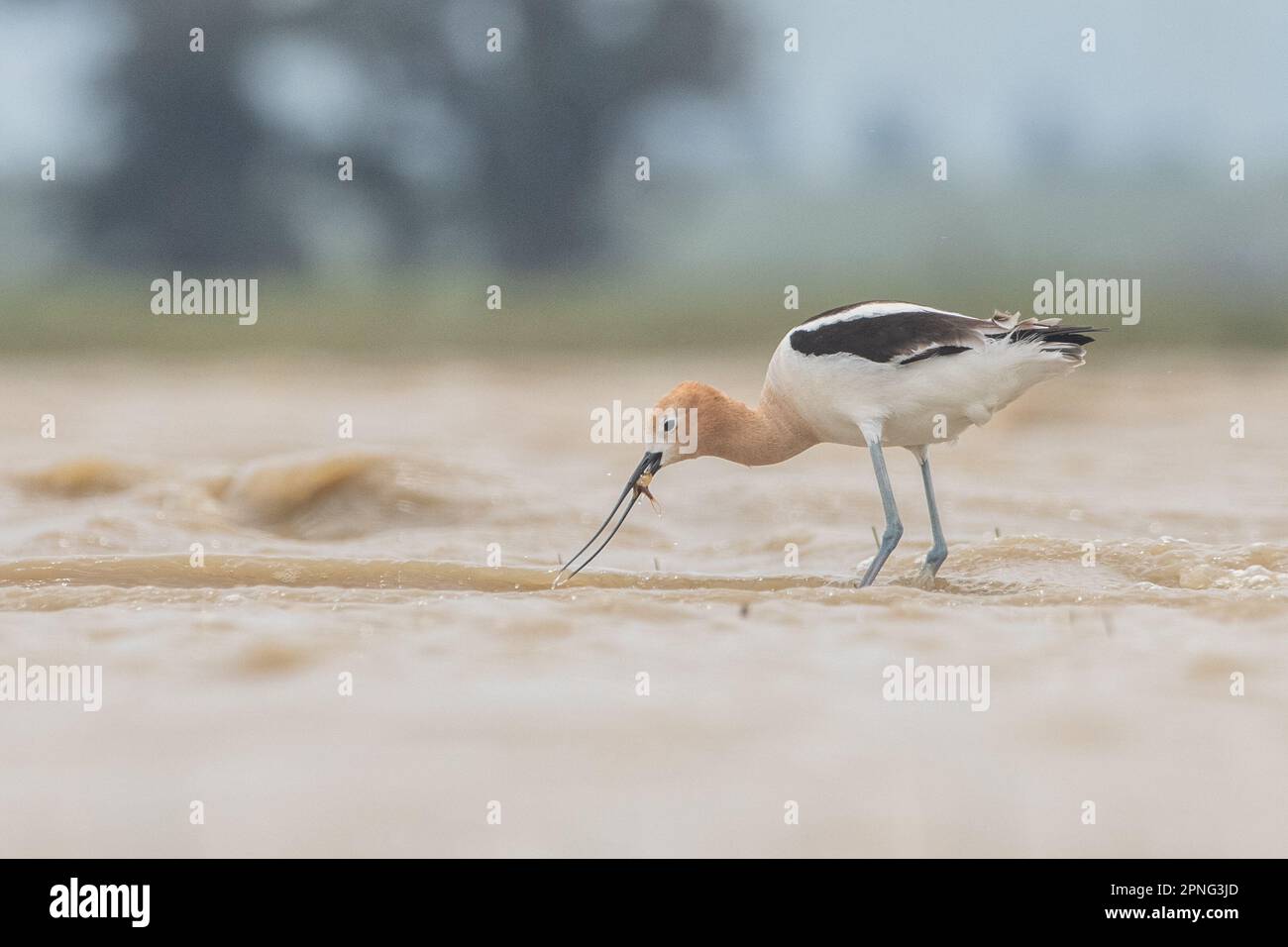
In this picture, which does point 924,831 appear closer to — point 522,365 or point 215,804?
point 215,804

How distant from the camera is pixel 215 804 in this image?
367 centimetres

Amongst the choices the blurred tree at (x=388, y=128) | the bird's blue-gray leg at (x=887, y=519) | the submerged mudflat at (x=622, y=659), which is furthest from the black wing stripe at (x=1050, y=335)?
the blurred tree at (x=388, y=128)

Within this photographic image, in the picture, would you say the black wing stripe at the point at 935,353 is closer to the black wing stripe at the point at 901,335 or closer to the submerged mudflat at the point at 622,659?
the black wing stripe at the point at 901,335

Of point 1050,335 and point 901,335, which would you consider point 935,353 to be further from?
point 1050,335

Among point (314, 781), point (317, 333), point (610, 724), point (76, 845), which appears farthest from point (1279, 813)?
point (317, 333)

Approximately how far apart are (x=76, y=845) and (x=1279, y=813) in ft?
9.04

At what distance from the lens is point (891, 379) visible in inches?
262

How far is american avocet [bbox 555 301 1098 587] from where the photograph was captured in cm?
661

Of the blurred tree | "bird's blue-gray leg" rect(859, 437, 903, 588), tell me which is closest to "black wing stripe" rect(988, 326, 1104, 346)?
"bird's blue-gray leg" rect(859, 437, 903, 588)

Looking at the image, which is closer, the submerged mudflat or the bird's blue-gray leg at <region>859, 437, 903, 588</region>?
the submerged mudflat

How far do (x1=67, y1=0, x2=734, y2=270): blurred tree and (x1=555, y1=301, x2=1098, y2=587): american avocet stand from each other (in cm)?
2295

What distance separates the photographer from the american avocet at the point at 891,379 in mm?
6605

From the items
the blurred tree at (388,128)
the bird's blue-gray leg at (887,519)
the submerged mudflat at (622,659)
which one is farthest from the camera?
the blurred tree at (388,128)

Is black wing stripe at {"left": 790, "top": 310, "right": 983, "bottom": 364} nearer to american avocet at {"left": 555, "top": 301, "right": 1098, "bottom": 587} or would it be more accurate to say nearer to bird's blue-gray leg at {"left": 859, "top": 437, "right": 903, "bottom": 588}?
american avocet at {"left": 555, "top": 301, "right": 1098, "bottom": 587}
